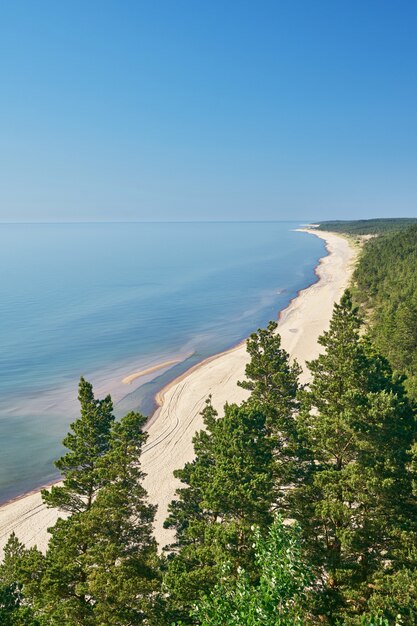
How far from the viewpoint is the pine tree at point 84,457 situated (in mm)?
20703

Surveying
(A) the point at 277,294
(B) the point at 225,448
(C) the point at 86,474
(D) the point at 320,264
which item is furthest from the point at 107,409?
(D) the point at 320,264

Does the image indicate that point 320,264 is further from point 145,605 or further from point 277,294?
point 145,605

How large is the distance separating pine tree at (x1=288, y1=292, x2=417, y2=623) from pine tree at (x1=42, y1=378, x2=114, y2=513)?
9.50 metres

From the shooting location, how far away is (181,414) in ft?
166

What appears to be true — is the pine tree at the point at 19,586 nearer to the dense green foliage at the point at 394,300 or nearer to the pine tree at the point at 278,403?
the pine tree at the point at 278,403

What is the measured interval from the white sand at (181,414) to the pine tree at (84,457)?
36.4 feet

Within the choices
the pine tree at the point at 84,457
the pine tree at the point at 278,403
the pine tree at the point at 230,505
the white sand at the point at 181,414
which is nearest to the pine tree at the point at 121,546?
the pine tree at the point at 84,457

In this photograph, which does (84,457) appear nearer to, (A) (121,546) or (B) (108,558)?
(A) (121,546)

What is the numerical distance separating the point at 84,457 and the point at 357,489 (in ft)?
42.1

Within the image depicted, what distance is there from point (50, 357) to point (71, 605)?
60547 mm

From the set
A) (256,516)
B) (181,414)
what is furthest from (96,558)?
(181,414)

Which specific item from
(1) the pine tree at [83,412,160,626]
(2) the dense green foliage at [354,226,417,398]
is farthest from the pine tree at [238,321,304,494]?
(2) the dense green foliage at [354,226,417,398]

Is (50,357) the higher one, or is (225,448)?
(225,448)

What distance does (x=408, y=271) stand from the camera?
8450 cm
